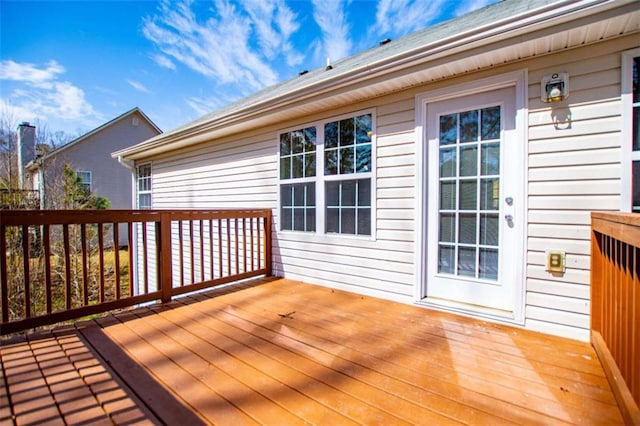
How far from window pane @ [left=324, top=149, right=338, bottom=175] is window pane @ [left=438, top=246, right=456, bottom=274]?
1.48 metres

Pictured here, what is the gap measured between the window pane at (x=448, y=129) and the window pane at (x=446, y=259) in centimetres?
100

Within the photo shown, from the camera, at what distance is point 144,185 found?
23.6 ft

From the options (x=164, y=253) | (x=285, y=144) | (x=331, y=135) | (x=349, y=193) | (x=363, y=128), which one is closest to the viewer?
(x=164, y=253)

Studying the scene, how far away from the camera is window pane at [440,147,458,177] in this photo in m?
2.71

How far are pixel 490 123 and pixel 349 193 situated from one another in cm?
154

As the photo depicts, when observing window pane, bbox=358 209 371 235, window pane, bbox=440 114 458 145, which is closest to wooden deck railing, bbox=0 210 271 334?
window pane, bbox=358 209 371 235

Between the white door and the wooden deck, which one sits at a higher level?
the white door

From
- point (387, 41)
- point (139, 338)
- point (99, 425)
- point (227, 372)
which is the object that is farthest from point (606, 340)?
point (387, 41)

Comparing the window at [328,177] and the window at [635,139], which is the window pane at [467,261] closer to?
the window at [328,177]

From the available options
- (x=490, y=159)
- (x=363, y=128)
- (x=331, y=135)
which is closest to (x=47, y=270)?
(x=331, y=135)

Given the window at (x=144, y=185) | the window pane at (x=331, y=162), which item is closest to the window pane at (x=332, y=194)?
the window pane at (x=331, y=162)

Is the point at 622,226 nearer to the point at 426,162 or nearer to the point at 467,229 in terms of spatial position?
the point at 467,229

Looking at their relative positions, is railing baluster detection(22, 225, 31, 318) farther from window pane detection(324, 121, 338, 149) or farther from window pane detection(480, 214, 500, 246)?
window pane detection(480, 214, 500, 246)

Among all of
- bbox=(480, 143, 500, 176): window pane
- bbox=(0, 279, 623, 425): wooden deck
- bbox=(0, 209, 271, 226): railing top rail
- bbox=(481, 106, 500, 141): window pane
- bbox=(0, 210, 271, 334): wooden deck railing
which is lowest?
bbox=(0, 279, 623, 425): wooden deck
